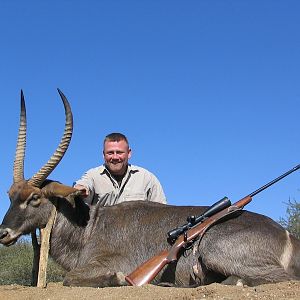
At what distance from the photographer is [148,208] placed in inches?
328

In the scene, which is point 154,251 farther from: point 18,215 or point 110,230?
point 18,215

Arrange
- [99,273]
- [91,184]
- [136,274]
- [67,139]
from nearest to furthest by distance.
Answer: [136,274] < [99,273] < [67,139] < [91,184]

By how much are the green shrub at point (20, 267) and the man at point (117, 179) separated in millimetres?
5506

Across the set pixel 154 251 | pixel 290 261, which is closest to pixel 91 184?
pixel 154 251

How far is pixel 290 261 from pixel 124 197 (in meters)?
3.09

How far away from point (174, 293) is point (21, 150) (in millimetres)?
3407

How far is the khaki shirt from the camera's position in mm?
9469

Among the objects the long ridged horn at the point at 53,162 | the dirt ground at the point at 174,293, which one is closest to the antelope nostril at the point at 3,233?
Result: the long ridged horn at the point at 53,162

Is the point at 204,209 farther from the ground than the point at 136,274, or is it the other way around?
the point at 204,209

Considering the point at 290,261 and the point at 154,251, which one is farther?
the point at 154,251

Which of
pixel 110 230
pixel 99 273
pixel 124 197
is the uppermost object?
pixel 124 197

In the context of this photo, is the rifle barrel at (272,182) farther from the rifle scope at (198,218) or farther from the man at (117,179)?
the man at (117,179)

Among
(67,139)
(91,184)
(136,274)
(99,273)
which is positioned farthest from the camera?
(91,184)

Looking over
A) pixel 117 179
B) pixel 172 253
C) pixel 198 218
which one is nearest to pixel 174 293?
pixel 172 253
